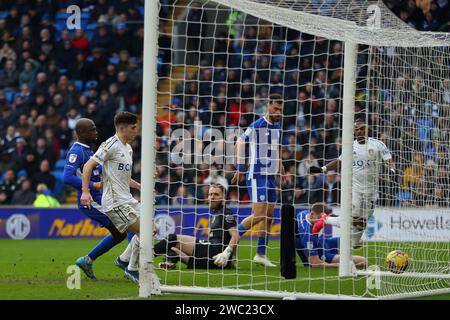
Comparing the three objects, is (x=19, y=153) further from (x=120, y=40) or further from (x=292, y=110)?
(x=292, y=110)

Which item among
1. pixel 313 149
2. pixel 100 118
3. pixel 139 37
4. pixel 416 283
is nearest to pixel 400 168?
pixel 416 283

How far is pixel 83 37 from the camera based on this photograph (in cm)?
2320

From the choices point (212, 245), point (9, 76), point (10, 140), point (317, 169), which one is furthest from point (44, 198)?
point (212, 245)

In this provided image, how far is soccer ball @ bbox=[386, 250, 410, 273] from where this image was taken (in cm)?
1008

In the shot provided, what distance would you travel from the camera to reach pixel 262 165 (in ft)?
40.8

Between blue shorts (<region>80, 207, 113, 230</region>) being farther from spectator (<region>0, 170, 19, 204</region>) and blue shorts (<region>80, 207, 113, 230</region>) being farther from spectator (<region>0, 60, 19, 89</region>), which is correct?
spectator (<region>0, 60, 19, 89</region>)

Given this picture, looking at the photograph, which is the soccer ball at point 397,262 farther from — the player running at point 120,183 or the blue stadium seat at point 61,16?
the blue stadium seat at point 61,16

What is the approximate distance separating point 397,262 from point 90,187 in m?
3.42

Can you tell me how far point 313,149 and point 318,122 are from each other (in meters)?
0.96

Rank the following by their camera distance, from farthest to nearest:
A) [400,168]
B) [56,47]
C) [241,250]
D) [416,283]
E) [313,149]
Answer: [56,47] < [313,149] < [241,250] < [400,168] < [416,283]

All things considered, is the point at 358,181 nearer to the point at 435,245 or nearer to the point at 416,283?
the point at 435,245

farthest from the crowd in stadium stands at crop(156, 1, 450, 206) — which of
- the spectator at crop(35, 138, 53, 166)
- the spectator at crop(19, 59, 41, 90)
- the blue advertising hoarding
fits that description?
the spectator at crop(19, 59, 41, 90)

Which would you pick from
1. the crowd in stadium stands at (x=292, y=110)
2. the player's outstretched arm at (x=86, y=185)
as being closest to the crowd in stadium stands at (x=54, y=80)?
the crowd in stadium stands at (x=292, y=110)

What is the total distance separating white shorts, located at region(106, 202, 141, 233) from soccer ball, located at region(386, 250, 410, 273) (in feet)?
8.72
